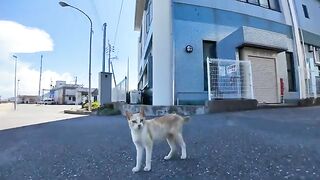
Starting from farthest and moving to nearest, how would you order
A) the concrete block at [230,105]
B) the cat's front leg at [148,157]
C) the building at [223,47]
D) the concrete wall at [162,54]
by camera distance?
the building at [223,47], the concrete wall at [162,54], the concrete block at [230,105], the cat's front leg at [148,157]

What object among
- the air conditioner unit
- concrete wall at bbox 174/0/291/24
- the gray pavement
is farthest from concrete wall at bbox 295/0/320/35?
the gray pavement

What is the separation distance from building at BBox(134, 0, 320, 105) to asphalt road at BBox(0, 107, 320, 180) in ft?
17.0

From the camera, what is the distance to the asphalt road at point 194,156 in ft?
9.62

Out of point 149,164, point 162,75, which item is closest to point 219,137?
point 149,164

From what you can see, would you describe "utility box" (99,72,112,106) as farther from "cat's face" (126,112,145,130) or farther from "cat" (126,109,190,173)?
"cat's face" (126,112,145,130)

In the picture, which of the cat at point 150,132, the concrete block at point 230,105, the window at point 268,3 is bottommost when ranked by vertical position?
the cat at point 150,132

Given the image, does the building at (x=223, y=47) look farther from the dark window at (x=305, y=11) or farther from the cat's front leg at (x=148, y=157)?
the cat's front leg at (x=148, y=157)

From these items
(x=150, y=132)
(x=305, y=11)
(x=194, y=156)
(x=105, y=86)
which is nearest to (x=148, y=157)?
(x=150, y=132)

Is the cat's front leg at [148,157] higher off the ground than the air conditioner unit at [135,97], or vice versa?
the air conditioner unit at [135,97]

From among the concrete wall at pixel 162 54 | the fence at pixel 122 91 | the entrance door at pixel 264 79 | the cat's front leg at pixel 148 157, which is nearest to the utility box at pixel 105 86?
the fence at pixel 122 91

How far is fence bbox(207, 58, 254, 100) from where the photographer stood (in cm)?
915

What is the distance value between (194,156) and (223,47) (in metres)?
8.58

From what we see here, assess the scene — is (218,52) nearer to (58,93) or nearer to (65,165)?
(65,165)

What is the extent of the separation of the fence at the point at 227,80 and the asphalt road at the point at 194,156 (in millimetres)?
3729
